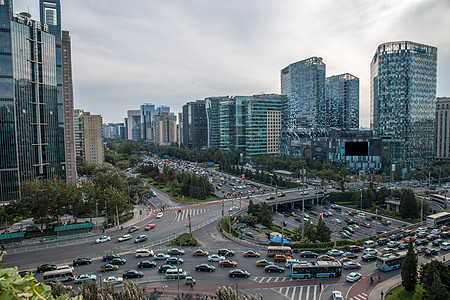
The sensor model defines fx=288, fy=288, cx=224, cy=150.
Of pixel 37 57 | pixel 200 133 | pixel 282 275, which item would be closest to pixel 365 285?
pixel 282 275

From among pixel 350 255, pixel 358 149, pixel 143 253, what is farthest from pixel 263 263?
pixel 358 149

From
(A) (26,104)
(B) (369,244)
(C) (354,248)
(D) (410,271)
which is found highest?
(A) (26,104)

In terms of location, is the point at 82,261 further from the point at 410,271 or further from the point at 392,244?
the point at 392,244

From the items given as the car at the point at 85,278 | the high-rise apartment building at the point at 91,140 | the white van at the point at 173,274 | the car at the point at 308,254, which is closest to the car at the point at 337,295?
the car at the point at 308,254

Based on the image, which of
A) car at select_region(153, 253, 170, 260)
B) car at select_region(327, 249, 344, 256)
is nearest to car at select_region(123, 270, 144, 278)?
car at select_region(153, 253, 170, 260)

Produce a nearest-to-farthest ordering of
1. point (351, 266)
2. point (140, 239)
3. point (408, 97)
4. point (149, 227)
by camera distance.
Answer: point (351, 266) → point (140, 239) → point (149, 227) → point (408, 97)

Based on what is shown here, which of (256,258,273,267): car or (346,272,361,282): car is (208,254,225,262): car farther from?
(346,272,361,282): car
